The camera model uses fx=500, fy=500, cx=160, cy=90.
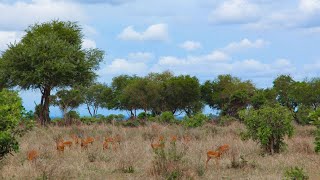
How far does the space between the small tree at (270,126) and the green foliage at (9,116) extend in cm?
801

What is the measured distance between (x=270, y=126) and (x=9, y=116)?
851 cm

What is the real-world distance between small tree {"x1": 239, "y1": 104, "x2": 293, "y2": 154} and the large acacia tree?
19.3 metres

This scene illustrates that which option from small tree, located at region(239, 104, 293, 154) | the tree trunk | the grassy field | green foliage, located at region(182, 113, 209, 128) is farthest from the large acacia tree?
small tree, located at region(239, 104, 293, 154)

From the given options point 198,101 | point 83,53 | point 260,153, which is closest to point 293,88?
point 198,101

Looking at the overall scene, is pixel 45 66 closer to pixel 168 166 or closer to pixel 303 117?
pixel 303 117

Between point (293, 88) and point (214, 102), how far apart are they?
13.6m

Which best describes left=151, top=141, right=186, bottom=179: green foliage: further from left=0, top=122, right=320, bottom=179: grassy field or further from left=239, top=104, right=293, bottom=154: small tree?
left=239, top=104, right=293, bottom=154: small tree

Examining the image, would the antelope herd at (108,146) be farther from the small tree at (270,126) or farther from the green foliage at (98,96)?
the green foliage at (98,96)

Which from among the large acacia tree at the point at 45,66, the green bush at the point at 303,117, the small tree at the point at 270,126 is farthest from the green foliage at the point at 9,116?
the green bush at the point at 303,117

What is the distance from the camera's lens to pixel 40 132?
22344 millimetres

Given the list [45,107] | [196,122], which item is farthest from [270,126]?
[45,107]

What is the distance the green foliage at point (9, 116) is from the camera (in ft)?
35.2

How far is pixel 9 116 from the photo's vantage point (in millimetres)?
10711

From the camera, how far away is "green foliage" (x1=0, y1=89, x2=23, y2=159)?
35.2 ft
